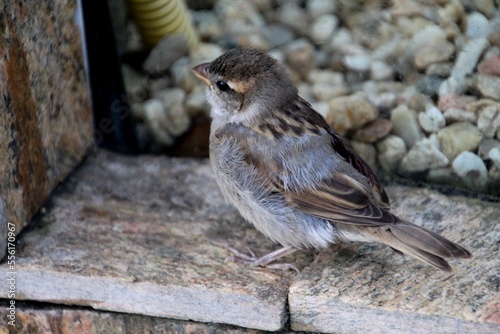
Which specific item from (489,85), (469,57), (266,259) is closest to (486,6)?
(469,57)

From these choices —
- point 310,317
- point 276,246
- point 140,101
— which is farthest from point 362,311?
point 140,101

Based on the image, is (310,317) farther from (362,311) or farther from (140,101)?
(140,101)

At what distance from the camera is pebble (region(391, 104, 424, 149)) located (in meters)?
3.39

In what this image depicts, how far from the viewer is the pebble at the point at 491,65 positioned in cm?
317

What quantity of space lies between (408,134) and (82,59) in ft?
4.94

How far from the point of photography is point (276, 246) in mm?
3289

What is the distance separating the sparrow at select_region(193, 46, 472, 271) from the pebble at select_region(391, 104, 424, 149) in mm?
425

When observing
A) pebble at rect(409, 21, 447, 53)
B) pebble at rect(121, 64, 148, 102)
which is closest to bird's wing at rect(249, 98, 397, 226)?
pebble at rect(409, 21, 447, 53)

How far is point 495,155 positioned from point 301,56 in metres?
0.97

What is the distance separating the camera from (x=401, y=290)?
2791 mm

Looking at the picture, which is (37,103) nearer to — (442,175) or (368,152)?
(368,152)

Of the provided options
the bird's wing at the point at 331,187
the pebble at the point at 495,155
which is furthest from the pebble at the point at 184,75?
the pebble at the point at 495,155

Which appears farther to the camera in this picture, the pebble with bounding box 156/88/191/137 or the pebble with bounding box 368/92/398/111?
the pebble with bounding box 156/88/191/137

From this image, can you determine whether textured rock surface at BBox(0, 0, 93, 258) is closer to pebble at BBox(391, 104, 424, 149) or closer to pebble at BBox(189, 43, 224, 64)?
pebble at BBox(189, 43, 224, 64)
